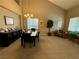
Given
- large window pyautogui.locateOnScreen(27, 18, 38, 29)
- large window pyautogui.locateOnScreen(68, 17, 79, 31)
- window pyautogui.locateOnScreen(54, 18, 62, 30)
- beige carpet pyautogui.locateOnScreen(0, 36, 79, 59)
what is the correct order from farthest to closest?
window pyautogui.locateOnScreen(54, 18, 62, 30)
large window pyautogui.locateOnScreen(27, 18, 38, 29)
large window pyautogui.locateOnScreen(68, 17, 79, 31)
beige carpet pyautogui.locateOnScreen(0, 36, 79, 59)

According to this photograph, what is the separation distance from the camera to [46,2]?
881 centimetres

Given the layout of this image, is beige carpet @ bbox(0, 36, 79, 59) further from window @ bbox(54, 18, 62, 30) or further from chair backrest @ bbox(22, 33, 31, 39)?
window @ bbox(54, 18, 62, 30)

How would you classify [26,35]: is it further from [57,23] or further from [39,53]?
[57,23]

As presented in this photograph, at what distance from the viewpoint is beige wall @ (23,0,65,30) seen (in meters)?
8.77

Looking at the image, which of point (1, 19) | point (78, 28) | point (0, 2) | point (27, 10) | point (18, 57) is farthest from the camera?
point (27, 10)

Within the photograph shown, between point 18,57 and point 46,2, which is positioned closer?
point 18,57

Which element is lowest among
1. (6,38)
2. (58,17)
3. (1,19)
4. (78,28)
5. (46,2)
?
(6,38)

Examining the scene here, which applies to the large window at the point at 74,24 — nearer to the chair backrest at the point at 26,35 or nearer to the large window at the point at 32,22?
the large window at the point at 32,22

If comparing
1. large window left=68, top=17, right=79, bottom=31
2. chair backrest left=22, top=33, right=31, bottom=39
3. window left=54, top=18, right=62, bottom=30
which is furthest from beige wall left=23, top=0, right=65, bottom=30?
chair backrest left=22, top=33, right=31, bottom=39

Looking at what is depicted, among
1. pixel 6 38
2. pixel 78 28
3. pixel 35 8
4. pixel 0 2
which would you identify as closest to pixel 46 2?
pixel 35 8

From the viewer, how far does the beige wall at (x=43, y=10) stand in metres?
8.77

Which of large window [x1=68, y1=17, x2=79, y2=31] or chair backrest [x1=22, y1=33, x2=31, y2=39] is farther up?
large window [x1=68, y1=17, x2=79, y2=31]

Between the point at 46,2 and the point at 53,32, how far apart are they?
3704 mm

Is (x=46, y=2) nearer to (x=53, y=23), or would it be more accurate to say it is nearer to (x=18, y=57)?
(x=53, y=23)
